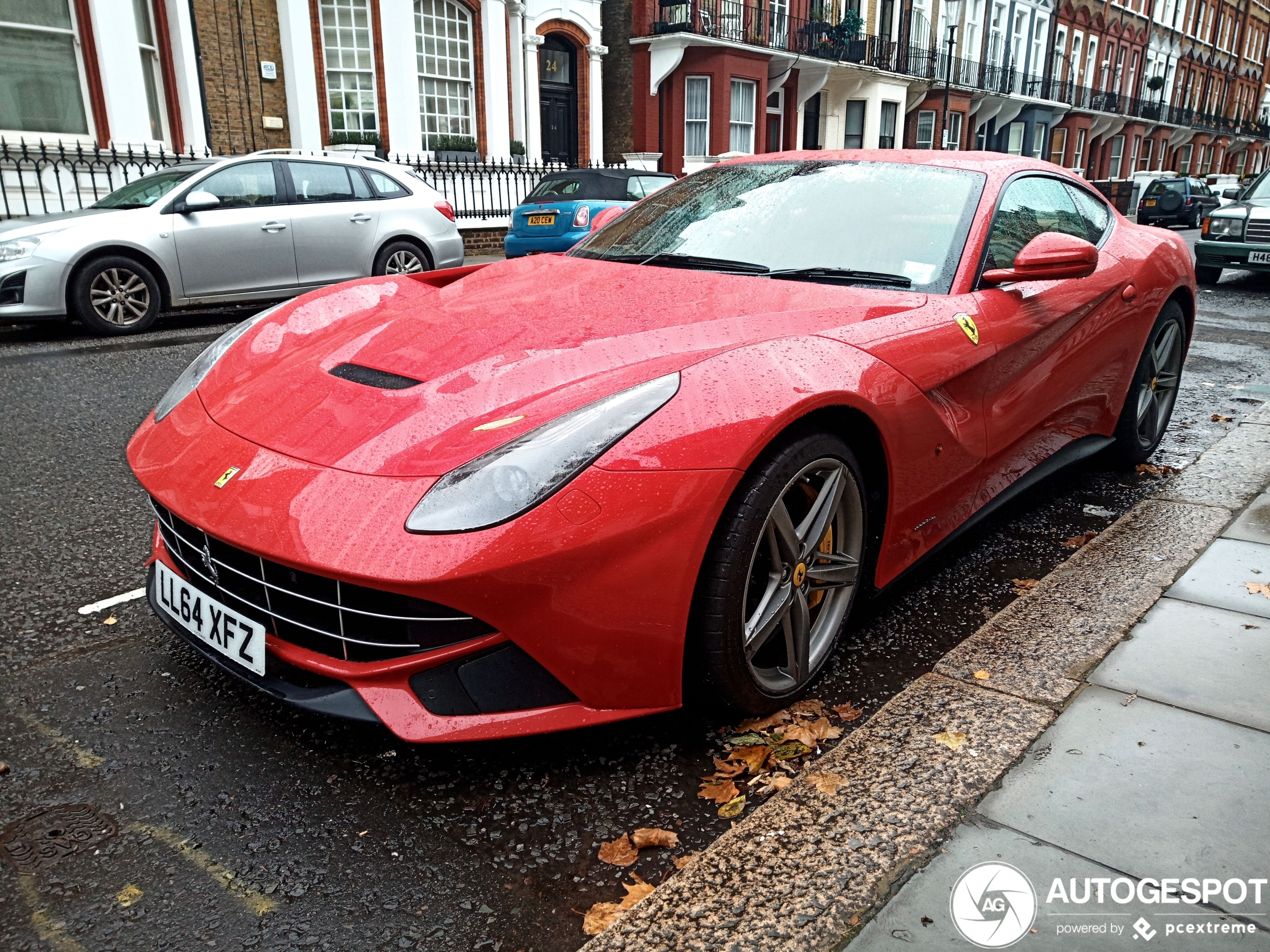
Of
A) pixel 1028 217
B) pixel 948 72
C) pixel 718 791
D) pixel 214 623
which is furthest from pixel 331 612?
pixel 948 72

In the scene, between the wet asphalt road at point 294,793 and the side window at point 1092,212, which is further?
the side window at point 1092,212

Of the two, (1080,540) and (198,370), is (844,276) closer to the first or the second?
(1080,540)

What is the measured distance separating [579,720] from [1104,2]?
50.4 meters

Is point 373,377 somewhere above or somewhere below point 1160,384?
above

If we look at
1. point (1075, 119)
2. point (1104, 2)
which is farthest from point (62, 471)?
point (1104, 2)

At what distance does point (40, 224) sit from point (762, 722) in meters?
7.91

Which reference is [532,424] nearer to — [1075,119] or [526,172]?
[526,172]

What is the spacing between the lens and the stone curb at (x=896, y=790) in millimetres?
1700

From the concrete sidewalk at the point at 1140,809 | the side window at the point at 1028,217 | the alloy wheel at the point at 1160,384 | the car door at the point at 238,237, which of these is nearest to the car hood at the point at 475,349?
the side window at the point at 1028,217

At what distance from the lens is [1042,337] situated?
3217 millimetres

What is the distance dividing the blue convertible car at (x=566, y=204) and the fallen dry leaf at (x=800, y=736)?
34.8 ft

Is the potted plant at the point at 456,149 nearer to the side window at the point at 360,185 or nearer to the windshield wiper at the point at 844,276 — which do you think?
the side window at the point at 360,185

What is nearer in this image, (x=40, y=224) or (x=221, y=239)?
(x=40, y=224)

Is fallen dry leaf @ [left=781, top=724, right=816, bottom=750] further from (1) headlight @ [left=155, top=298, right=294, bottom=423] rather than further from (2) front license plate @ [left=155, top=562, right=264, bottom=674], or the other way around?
(1) headlight @ [left=155, top=298, right=294, bottom=423]
